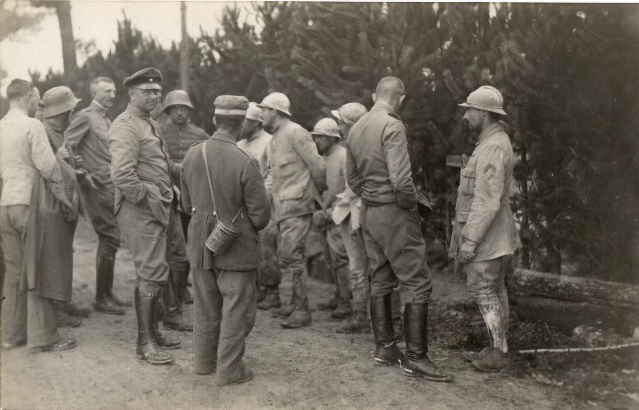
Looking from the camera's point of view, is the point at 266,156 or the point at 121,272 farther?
the point at 121,272

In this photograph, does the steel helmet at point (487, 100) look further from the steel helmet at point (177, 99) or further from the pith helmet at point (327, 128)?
the steel helmet at point (177, 99)

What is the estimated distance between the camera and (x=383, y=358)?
16.4ft

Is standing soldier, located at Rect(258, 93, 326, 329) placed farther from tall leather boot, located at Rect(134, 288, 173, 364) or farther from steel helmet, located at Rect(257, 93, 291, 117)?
tall leather boot, located at Rect(134, 288, 173, 364)

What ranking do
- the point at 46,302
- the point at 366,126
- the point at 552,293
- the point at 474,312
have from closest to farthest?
the point at 366,126 < the point at 46,302 < the point at 552,293 < the point at 474,312

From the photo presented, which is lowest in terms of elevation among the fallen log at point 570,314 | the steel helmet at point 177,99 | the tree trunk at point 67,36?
the fallen log at point 570,314

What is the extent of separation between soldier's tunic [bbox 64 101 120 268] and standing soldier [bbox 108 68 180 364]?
1.57 metres

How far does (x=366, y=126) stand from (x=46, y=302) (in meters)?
3.18

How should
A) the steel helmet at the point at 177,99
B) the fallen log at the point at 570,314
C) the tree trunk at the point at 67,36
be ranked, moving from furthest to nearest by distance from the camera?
the steel helmet at the point at 177,99, the tree trunk at the point at 67,36, the fallen log at the point at 570,314

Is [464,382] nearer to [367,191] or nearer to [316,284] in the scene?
[367,191]

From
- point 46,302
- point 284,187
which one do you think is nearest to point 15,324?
point 46,302

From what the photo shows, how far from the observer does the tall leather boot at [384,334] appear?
16.4 ft

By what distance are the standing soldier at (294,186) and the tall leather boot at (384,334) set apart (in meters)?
1.33

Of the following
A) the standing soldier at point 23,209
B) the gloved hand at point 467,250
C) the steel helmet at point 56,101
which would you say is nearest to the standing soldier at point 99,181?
the steel helmet at point 56,101

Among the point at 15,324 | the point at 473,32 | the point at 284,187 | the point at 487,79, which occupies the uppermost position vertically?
the point at 473,32
